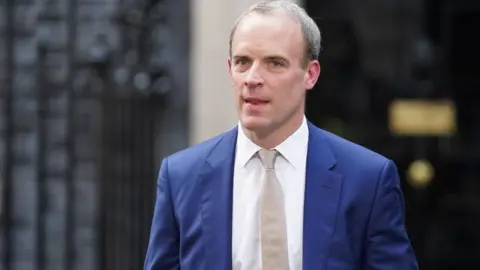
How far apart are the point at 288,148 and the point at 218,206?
8.5 inches

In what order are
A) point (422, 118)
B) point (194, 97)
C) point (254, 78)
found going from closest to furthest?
point (254, 78) → point (194, 97) → point (422, 118)

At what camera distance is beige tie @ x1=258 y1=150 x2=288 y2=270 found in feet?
10.1

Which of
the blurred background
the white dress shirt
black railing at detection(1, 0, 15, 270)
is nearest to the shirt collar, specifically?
the white dress shirt

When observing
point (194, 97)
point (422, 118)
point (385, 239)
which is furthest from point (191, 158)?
point (422, 118)

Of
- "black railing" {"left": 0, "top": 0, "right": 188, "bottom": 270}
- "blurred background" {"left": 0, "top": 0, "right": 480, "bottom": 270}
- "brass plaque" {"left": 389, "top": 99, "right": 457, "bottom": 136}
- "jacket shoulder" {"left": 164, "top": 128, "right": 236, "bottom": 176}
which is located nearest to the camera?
"jacket shoulder" {"left": 164, "top": 128, "right": 236, "bottom": 176}

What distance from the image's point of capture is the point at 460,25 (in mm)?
8766

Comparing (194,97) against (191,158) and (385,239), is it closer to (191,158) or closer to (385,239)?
(191,158)

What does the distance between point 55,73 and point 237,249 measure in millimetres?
5625

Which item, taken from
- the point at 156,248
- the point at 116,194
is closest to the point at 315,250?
the point at 156,248

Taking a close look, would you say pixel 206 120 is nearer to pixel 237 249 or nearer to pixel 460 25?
pixel 460 25

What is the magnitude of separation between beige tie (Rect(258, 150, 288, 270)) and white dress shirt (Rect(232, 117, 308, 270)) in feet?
0.06

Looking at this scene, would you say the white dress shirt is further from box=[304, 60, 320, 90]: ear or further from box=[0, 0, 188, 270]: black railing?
box=[0, 0, 188, 270]: black railing

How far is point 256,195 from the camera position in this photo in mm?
3148

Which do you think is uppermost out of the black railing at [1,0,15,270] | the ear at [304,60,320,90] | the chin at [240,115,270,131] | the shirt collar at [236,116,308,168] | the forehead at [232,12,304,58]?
the forehead at [232,12,304,58]
